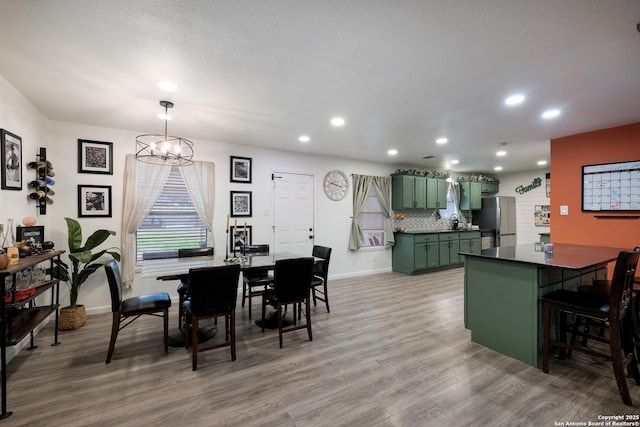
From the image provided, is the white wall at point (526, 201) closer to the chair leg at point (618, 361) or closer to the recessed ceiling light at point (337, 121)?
the chair leg at point (618, 361)

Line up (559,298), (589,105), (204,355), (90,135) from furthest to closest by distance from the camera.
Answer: (90,135) → (589,105) → (204,355) → (559,298)

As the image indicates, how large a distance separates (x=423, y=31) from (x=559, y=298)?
2391mm

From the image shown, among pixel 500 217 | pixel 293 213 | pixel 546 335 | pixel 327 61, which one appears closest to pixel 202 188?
pixel 293 213

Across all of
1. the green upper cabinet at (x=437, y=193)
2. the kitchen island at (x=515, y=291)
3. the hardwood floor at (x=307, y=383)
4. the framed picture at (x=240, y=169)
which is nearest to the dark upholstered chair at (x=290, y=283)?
the hardwood floor at (x=307, y=383)

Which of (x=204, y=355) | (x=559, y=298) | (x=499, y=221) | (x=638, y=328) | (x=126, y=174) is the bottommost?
(x=204, y=355)

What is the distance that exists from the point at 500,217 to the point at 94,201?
28.0ft

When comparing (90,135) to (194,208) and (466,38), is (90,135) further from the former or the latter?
(466,38)

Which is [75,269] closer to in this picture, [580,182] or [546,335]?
[546,335]

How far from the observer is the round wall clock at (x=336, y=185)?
227 inches


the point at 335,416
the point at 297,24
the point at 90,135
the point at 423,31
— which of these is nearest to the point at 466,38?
the point at 423,31

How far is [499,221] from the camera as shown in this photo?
7324 millimetres

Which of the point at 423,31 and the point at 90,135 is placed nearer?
the point at 423,31

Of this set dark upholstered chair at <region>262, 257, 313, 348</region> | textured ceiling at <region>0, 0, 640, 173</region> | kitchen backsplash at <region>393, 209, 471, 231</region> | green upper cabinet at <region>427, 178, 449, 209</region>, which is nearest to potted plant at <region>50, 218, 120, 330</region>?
textured ceiling at <region>0, 0, 640, 173</region>

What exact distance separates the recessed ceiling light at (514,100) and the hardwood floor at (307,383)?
8.28ft
